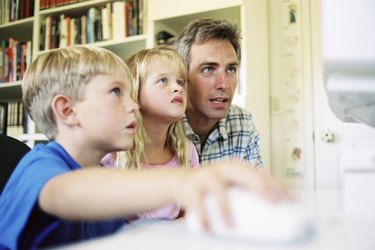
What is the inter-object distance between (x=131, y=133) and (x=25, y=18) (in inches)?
83.9

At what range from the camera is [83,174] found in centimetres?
46

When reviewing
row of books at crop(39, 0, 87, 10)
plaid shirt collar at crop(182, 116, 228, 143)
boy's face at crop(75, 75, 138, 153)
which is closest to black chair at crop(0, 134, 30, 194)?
boy's face at crop(75, 75, 138, 153)

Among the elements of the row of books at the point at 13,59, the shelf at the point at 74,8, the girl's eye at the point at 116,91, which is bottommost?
the girl's eye at the point at 116,91

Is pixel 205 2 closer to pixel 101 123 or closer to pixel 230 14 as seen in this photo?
pixel 230 14

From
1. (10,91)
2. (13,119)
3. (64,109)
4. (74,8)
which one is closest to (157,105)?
(64,109)

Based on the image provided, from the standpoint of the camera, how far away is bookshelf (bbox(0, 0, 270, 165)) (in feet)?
5.82

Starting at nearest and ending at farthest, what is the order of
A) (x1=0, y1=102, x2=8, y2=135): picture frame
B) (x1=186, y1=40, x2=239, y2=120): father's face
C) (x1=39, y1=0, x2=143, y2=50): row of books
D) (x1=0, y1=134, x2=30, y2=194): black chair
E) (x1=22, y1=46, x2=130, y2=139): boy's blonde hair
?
(x1=22, y1=46, x2=130, y2=139): boy's blonde hair < (x1=0, y1=134, x2=30, y2=194): black chair < (x1=186, y1=40, x2=239, y2=120): father's face < (x1=39, y1=0, x2=143, y2=50): row of books < (x1=0, y1=102, x2=8, y2=135): picture frame

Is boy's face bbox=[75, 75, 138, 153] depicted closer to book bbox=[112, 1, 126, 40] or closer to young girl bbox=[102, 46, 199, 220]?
young girl bbox=[102, 46, 199, 220]

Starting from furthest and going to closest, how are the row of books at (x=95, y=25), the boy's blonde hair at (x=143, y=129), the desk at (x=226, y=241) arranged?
the row of books at (x=95, y=25) → the boy's blonde hair at (x=143, y=129) → the desk at (x=226, y=241)

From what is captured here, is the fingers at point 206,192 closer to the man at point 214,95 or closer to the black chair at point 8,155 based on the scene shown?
the black chair at point 8,155

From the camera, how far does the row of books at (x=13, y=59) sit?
8.16 ft

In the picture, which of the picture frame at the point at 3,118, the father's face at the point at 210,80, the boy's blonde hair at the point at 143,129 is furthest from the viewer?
the picture frame at the point at 3,118

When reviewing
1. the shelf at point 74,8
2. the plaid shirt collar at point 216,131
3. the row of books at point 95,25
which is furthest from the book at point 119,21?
the plaid shirt collar at point 216,131

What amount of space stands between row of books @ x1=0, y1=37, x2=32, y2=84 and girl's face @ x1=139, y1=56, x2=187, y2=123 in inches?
65.1
